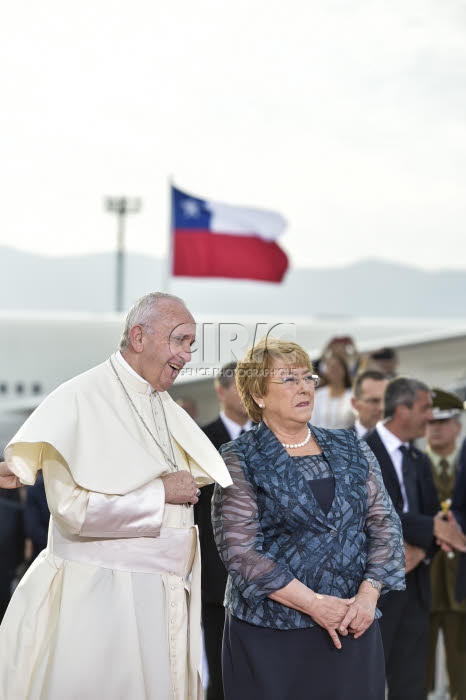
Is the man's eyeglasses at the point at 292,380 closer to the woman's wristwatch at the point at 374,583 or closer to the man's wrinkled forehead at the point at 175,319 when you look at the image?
the man's wrinkled forehead at the point at 175,319

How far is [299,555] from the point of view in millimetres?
3410

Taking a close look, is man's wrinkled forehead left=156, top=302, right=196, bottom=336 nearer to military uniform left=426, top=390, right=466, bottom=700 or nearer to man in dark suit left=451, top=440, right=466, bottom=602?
man in dark suit left=451, top=440, right=466, bottom=602

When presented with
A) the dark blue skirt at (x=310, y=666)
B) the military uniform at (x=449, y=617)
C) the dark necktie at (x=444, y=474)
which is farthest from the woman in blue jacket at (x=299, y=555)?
the dark necktie at (x=444, y=474)

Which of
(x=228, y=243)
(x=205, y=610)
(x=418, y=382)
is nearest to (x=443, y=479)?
(x=418, y=382)

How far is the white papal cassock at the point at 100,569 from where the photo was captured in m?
3.27

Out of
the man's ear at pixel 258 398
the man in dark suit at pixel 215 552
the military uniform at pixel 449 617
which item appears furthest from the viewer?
the military uniform at pixel 449 617

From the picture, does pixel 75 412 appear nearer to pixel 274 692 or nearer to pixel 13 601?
pixel 13 601

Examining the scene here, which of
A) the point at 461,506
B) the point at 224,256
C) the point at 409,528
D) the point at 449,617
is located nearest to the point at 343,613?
the point at 409,528

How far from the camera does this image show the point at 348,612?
3.36 meters

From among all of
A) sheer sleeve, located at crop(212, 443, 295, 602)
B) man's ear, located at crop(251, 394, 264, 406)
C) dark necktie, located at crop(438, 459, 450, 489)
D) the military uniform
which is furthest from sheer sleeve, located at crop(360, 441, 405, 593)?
dark necktie, located at crop(438, 459, 450, 489)

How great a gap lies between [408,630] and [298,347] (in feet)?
7.20

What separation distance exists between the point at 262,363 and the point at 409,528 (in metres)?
1.79

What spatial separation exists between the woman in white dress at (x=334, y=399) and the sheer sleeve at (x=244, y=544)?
16.8 feet

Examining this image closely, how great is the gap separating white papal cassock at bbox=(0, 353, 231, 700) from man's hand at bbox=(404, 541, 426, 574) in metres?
1.82
